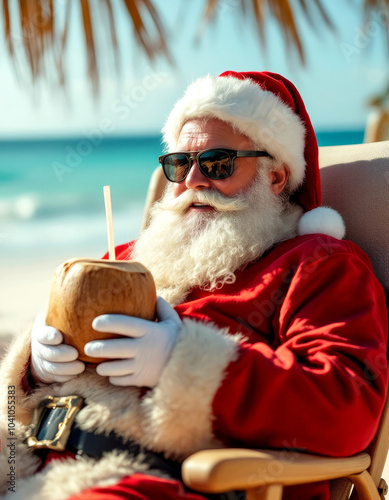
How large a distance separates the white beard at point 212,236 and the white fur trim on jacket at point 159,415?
44 centimetres

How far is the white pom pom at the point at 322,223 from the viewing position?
75.4 inches

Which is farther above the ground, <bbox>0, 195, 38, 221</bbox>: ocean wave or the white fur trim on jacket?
the white fur trim on jacket

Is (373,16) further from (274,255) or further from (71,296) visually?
(71,296)

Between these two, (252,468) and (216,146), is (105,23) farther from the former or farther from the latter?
(252,468)

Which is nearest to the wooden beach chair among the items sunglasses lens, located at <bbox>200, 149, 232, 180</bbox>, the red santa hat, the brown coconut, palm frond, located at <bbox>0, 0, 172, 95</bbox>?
the red santa hat

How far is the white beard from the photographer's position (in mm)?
1904

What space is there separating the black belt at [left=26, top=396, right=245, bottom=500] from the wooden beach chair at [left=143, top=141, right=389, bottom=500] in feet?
0.80

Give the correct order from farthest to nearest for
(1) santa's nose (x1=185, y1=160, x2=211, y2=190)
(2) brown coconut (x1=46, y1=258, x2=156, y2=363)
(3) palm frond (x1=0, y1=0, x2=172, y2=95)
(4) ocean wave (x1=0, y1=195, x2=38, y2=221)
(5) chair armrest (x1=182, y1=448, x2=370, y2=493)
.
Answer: (4) ocean wave (x1=0, y1=195, x2=38, y2=221) < (1) santa's nose (x1=185, y1=160, x2=211, y2=190) < (3) palm frond (x1=0, y1=0, x2=172, y2=95) < (2) brown coconut (x1=46, y1=258, x2=156, y2=363) < (5) chair armrest (x1=182, y1=448, x2=370, y2=493)

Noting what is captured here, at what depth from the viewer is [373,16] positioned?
179 centimetres

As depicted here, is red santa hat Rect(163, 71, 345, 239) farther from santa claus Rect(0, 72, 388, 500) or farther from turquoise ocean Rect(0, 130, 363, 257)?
turquoise ocean Rect(0, 130, 363, 257)

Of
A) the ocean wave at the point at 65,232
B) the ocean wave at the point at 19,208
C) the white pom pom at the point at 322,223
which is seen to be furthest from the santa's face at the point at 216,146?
the ocean wave at the point at 19,208

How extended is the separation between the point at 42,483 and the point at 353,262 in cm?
112

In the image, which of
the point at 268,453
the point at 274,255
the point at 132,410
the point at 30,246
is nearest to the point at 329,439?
the point at 268,453

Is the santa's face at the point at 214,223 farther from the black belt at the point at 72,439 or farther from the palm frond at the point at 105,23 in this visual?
the black belt at the point at 72,439
